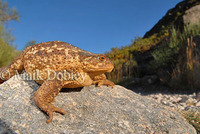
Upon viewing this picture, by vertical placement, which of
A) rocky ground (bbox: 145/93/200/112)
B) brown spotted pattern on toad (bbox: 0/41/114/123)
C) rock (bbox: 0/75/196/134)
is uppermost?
brown spotted pattern on toad (bbox: 0/41/114/123)

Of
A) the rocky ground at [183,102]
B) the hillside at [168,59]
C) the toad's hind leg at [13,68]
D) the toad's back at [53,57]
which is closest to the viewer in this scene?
the toad's back at [53,57]

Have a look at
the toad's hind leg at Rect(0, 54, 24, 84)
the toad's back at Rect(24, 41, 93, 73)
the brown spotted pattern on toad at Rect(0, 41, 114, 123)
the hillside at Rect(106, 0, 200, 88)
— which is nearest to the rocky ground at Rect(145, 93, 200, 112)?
the hillside at Rect(106, 0, 200, 88)

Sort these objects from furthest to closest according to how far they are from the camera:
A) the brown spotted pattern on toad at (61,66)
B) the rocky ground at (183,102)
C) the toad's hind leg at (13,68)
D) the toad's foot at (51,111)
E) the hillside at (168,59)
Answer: the hillside at (168,59), the rocky ground at (183,102), the toad's hind leg at (13,68), the brown spotted pattern on toad at (61,66), the toad's foot at (51,111)

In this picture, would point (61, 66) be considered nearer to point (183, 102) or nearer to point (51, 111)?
point (51, 111)

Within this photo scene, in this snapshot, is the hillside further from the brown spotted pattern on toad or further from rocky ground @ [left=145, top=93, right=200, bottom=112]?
the brown spotted pattern on toad

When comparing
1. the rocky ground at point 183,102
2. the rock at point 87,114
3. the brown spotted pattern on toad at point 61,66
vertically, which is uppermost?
the brown spotted pattern on toad at point 61,66

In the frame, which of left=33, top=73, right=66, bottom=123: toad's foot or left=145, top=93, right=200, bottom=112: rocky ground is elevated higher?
left=33, top=73, right=66, bottom=123: toad's foot

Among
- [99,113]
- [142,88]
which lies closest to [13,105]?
[99,113]

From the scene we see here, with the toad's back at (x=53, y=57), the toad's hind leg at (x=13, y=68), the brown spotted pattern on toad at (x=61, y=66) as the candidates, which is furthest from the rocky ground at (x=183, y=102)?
the toad's hind leg at (x=13, y=68)

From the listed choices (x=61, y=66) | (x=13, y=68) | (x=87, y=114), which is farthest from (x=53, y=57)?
(x=13, y=68)

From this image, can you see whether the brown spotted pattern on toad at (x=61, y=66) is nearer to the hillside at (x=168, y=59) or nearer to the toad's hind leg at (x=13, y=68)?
the toad's hind leg at (x=13, y=68)

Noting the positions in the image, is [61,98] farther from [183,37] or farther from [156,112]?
[183,37]
